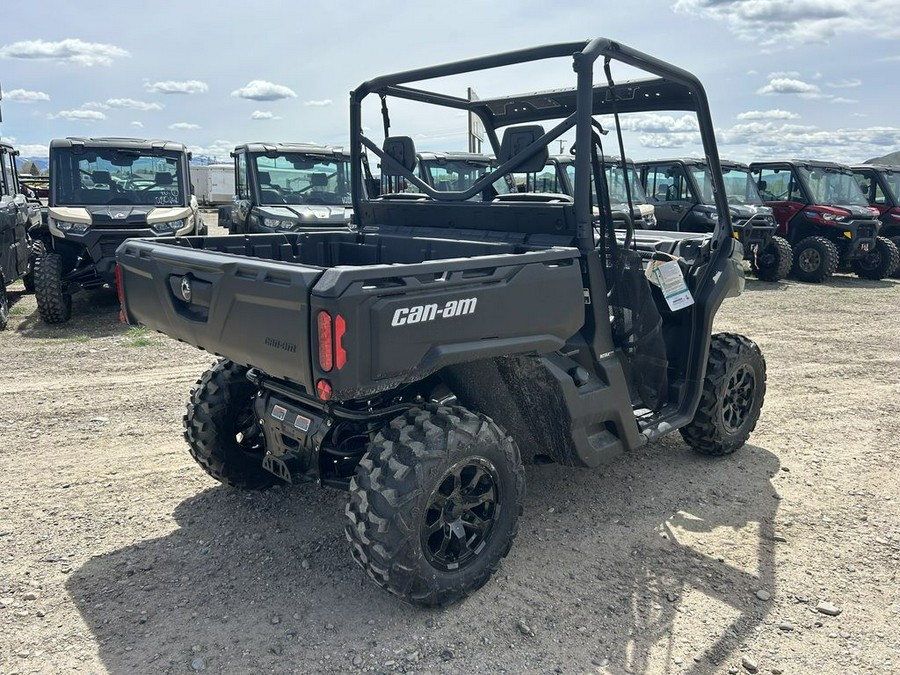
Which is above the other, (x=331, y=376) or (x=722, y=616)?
(x=331, y=376)

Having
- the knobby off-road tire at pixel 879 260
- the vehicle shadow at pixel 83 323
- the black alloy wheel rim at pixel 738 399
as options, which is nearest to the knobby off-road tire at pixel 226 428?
the black alloy wheel rim at pixel 738 399

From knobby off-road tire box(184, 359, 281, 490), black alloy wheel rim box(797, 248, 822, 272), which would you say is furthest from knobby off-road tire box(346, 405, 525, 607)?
black alloy wheel rim box(797, 248, 822, 272)

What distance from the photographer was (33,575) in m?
3.09

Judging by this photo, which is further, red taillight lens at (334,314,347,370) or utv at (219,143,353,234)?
utv at (219,143,353,234)

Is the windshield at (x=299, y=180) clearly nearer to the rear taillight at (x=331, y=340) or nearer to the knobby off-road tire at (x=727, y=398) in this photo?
the knobby off-road tire at (x=727, y=398)

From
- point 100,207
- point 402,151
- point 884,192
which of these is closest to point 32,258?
point 100,207

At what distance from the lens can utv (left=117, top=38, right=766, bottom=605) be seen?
2516 millimetres

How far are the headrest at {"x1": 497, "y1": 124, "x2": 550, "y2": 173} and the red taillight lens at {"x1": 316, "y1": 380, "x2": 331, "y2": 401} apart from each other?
1502mm

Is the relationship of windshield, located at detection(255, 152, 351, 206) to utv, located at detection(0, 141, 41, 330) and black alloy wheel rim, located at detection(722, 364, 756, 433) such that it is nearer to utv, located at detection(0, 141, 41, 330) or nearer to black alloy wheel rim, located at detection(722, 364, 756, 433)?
utv, located at detection(0, 141, 41, 330)

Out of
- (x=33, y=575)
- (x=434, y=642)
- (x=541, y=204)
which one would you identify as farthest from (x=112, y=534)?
(x=541, y=204)

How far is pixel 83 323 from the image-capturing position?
27.5ft

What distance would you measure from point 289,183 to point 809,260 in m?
9.35

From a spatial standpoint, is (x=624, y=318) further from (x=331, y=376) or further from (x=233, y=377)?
(x=233, y=377)

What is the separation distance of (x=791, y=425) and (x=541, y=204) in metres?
2.86
